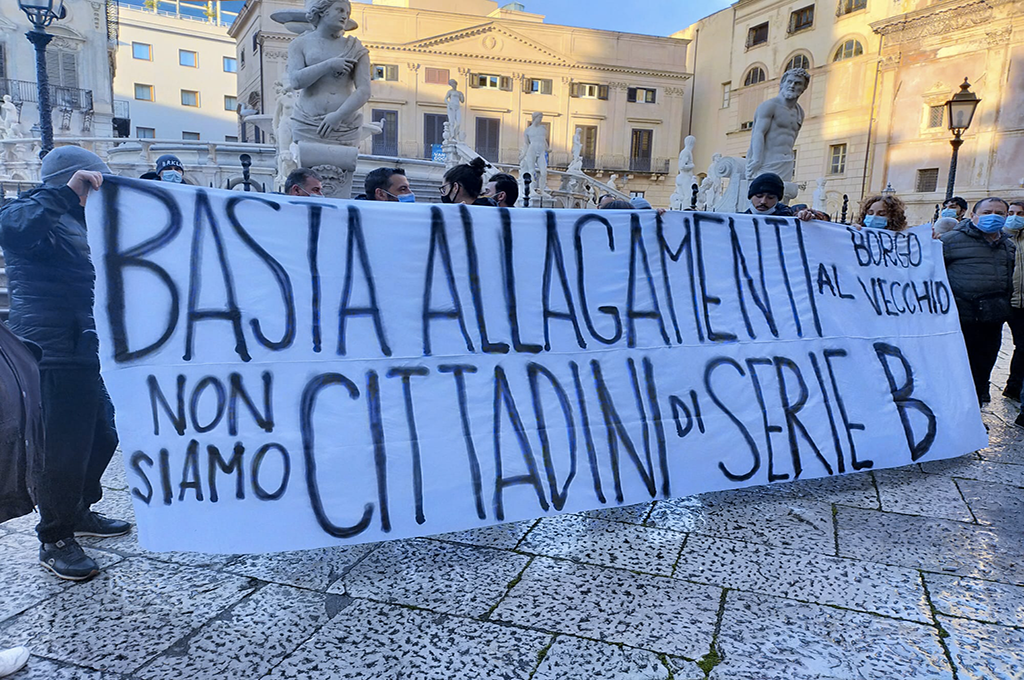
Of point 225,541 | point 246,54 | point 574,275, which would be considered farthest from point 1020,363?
point 246,54

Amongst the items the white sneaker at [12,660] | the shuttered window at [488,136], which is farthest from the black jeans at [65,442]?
the shuttered window at [488,136]

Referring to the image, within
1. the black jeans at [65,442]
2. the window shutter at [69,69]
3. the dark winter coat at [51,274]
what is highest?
the window shutter at [69,69]

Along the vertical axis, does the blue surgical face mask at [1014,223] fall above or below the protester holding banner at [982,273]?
above

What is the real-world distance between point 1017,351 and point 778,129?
3.43m

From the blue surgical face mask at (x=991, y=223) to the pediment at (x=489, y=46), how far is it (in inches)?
1415

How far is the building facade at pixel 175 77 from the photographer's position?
45.4 meters

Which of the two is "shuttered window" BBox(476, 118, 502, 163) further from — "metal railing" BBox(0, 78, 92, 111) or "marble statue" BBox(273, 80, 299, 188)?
"marble statue" BBox(273, 80, 299, 188)

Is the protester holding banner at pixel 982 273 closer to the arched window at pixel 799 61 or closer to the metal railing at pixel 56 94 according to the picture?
the metal railing at pixel 56 94

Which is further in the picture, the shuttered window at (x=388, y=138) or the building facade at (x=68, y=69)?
the shuttered window at (x=388, y=138)

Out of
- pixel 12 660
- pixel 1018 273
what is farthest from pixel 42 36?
pixel 1018 273

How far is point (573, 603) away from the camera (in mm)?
2471

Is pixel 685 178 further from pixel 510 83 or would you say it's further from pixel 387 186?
pixel 510 83

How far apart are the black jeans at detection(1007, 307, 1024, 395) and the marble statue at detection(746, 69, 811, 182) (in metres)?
2.89

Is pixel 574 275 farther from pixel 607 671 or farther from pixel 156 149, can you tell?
pixel 156 149
